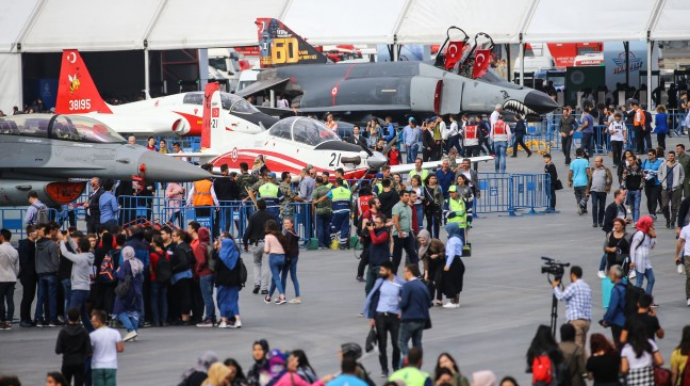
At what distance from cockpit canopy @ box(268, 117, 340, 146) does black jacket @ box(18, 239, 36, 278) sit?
10.3 meters

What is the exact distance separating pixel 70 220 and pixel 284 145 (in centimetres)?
522

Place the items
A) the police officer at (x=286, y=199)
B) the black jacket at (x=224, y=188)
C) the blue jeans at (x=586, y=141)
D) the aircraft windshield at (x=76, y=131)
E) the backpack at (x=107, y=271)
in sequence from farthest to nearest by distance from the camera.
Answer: the blue jeans at (x=586, y=141), the black jacket at (x=224, y=188), the police officer at (x=286, y=199), the aircraft windshield at (x=76, y=131), the backpack at (x=107, y=271)

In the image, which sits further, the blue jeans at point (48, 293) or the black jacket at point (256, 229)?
the black jacket at point (256, 229)

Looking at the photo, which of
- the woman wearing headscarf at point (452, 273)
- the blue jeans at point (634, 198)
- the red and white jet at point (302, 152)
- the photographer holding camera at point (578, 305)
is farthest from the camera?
the red and white jet at point (302, 152)

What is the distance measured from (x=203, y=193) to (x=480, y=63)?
17.7 meters


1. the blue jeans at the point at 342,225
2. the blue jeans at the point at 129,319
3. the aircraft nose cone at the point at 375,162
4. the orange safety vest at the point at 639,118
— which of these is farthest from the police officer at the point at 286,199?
the orange safety vest at the point at 639,118

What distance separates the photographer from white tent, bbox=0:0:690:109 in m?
39.6

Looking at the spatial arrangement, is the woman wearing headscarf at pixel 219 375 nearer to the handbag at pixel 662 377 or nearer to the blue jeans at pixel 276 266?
the handbag at pixel 662 377

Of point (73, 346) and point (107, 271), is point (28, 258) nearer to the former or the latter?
point (107, 271)

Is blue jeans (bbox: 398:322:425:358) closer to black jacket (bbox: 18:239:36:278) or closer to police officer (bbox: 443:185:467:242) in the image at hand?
black jacket (bbox: 18:239:36:278)

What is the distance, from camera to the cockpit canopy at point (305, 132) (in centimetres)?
2678

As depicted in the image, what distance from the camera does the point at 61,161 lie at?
22688mm

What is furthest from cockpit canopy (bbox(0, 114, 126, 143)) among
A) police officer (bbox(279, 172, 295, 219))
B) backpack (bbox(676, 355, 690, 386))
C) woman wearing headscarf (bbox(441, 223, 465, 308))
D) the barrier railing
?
backpack (bbox(676, 355, 690, 386))

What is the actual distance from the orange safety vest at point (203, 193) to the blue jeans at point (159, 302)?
249 inches
